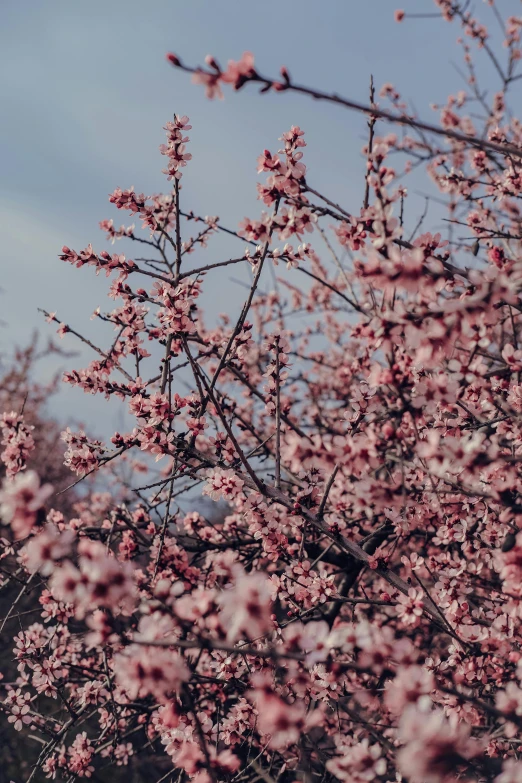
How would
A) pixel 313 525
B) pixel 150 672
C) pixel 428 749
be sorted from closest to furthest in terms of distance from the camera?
pixel 428 749, pixel 150 672, pixel 313 525

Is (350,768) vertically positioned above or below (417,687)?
below

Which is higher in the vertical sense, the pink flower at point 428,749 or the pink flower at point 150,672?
the pink flower at point 428,749

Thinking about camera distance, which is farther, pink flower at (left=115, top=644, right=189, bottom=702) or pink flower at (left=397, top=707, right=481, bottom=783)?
pink flower at (left=115, top=644, right=189, bottom=702)

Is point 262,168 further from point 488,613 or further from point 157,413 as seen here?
point 488,613

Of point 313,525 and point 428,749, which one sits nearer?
point 428,749

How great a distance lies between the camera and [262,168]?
259cm

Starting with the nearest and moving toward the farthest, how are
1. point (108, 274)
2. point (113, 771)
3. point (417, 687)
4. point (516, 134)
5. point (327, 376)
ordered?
point (417, 687) → point (108, 274) → point (516, 134) → point (113, 771) → point (327, 376)

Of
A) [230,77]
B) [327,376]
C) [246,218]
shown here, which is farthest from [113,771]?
[230,77]

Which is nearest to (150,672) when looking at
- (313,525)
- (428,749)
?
(428,749)

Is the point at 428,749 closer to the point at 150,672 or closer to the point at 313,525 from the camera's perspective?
the point at 150,672

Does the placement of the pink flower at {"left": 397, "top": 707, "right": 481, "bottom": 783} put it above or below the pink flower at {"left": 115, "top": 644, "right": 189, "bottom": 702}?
above

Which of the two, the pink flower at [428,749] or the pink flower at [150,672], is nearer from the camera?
the pink flower at [428,749]

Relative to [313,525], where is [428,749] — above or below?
below

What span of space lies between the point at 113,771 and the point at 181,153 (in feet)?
31.5
